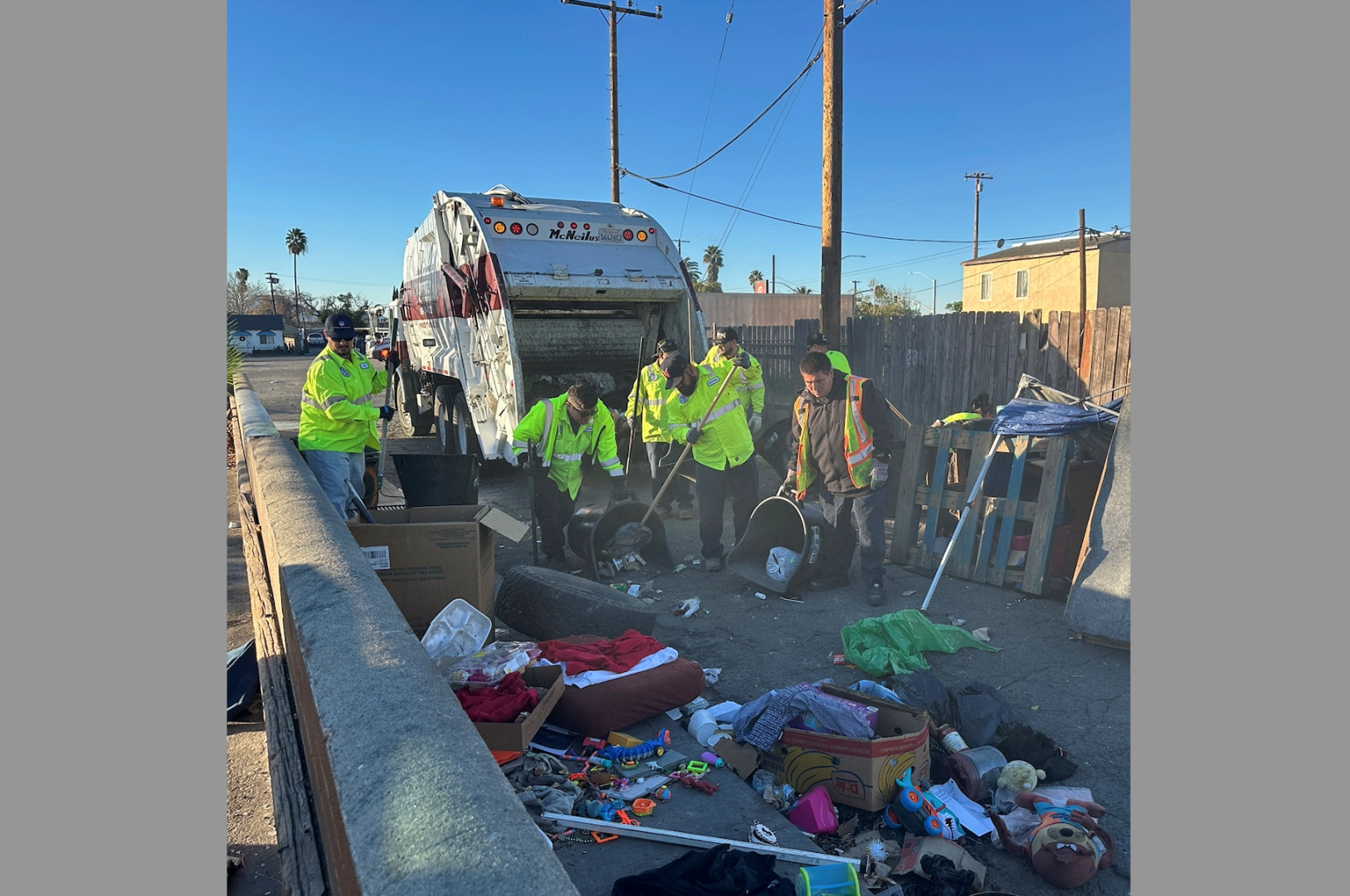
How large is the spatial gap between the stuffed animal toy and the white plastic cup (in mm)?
1143

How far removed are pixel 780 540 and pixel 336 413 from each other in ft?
11.0

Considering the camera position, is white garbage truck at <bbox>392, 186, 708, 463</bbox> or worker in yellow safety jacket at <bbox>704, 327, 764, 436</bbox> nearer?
worker in yellow safety jacket at <bbox>704, 327, 764, 436</bbox>

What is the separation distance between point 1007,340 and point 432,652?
7473mm

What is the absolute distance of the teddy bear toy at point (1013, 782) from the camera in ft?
10.8

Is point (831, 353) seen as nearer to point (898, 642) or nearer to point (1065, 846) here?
point (898, 642)

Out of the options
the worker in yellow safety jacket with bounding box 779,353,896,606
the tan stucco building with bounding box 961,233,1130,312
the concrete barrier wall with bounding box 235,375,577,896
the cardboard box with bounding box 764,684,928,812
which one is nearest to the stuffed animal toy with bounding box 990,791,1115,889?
the cardboard box with bounding box 764,684,928,812

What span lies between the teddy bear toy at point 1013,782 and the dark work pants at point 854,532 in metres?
2.57

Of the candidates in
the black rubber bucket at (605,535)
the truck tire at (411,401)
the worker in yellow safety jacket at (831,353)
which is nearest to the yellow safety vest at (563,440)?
the black rubber bucket at (605,535)

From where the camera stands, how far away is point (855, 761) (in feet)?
10.3

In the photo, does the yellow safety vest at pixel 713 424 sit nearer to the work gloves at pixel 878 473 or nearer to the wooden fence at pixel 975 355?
the work gloves at pixel 878 473

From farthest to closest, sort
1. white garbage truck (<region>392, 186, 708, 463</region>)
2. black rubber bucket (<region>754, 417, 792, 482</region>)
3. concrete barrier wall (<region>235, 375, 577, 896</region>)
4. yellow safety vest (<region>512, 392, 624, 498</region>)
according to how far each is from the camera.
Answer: white garbage truck (<region>392, 186, 708, 463</region>)
black rubber bucket (<region>754, 417, 792, 482</region>)
yellow safety vest (<region>512, 392, 624, 498</region>)
concrete barrier wall (<region>235, 375, 577, 896</region>)

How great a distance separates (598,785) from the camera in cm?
317

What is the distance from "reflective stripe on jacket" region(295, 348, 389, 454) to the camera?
20.4 ft

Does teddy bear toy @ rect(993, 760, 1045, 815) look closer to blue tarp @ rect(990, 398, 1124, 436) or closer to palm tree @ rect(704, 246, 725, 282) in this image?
blue tarp @ rect(990, 398, 1124, 436)
